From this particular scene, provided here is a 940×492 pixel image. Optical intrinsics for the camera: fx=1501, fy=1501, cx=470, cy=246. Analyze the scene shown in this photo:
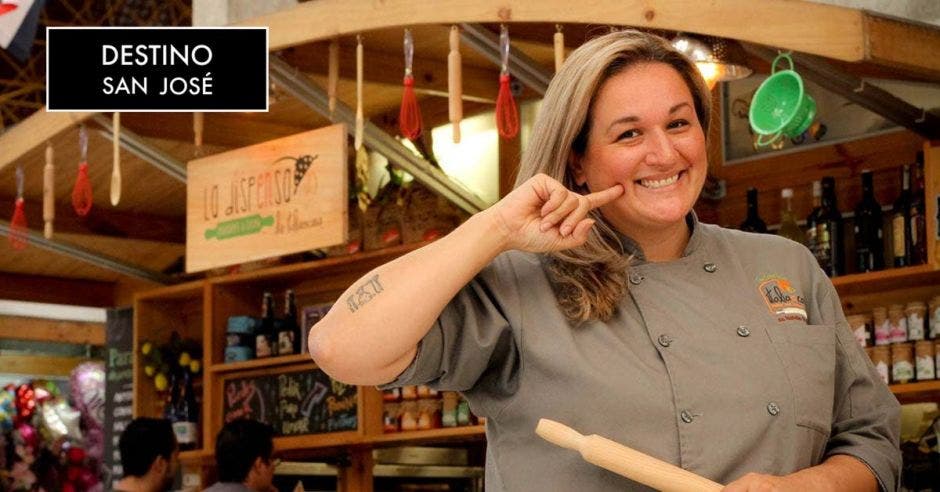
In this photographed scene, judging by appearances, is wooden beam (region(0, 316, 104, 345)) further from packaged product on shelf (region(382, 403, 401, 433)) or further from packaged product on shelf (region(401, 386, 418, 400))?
packaged product on shelf (region(401, 386, 418, 400))

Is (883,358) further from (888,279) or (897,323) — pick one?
(888,279)

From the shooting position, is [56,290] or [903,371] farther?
[56,290]

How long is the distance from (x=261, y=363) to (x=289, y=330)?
19cm

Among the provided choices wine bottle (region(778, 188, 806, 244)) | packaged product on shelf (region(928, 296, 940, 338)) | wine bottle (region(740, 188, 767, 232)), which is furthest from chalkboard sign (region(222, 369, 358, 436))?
packaged product on shelf (region(928, 296, 940, 338))

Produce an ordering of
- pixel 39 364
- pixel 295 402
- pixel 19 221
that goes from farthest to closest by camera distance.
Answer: pixel 39 364
pixel 295 402
pixel 19 221

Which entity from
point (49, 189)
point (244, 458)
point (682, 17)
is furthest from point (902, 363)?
point (49, 189)

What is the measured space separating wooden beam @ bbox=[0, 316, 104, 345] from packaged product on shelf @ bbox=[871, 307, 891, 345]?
5672 millimetres

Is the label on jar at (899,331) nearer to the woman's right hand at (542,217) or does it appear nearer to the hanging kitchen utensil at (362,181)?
the hanging kitchen utensil at (362,181)

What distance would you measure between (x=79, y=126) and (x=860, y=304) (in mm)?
2979

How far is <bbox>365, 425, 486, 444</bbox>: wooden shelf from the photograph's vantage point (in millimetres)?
5781

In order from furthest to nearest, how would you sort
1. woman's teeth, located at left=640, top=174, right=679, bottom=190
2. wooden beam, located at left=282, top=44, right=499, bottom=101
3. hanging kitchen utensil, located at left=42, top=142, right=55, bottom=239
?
hanging kitchen utensil, located at left=42, top=142, right=55, bottom=239
wooden beam, located at left=282, top=44, right=499, bottom=101
woman's teeth, located at left=640, top=174, right=679, bottom=190

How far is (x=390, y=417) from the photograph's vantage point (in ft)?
20.4

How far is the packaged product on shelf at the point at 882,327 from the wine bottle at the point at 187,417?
344 centimetres

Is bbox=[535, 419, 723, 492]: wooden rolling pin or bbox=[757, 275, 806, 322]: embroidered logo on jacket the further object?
bbox=[757, 275, 806, 322]: embroidered logo on jacket
